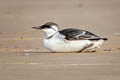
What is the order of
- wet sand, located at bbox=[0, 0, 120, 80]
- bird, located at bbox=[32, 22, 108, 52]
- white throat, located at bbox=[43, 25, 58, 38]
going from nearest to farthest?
wet sand, located at bbox=[0, 0, 120, 80] < bird, located at bbox=[32, 22, 108, 52] < white throat, located at bbox=[43, 25, 58, 38]

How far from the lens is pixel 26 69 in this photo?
10508mm

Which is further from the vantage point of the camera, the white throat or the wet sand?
the white throat

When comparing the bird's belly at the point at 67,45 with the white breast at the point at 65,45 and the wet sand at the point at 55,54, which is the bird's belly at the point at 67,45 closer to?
the white breast at the point at 65,45

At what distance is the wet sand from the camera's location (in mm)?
10047

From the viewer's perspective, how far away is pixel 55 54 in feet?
41.8

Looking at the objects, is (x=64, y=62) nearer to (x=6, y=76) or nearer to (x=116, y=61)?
(x=116, y=61)

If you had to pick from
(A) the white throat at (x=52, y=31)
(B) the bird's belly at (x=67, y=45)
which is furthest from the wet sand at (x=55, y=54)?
(A) the white throat at (x=52, y=31)

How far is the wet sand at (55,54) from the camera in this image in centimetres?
1005

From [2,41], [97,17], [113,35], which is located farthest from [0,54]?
[97,17]

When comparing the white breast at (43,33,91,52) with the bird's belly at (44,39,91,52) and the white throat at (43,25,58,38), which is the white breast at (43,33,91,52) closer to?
the bird's belly at (44,39,91,52)

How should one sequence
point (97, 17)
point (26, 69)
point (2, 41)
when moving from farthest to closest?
point (97, 17), point (2, 41), point (26, 69)

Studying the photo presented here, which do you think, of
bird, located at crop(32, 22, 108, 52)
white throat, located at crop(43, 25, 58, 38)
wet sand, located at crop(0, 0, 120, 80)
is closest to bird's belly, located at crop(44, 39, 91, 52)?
bird, located at crop(32, 22, 108, 52)

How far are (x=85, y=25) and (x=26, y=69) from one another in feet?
33.9

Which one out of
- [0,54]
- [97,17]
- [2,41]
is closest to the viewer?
[0,54]
